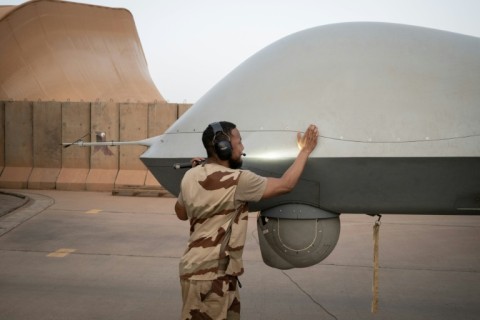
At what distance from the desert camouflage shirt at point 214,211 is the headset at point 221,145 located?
0.27ft

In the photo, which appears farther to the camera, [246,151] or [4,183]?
[4,183]

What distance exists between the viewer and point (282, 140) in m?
2.97

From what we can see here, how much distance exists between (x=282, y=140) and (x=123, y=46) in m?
29.7

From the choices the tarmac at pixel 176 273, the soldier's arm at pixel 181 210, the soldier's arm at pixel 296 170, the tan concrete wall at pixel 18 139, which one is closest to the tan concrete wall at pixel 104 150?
the tan concrete wall at pixel 18 139

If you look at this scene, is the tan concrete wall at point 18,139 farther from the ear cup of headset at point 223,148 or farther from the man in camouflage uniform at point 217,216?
the ear cup of headset at point 223,148

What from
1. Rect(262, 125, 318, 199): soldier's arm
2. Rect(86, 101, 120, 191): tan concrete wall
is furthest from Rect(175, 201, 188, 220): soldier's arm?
Rect(86, 101, 120, 191): tan concrete wall

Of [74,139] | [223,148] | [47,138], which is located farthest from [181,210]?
[47,138]

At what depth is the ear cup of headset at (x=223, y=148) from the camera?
2596 millimetres

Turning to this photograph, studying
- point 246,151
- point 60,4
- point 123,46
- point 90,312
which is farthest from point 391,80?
point 123,46

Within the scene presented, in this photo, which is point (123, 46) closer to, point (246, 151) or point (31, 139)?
point (31, 139)

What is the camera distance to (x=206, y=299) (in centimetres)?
265

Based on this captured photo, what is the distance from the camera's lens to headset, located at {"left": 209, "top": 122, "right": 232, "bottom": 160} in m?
2.60

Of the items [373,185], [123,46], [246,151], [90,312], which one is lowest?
[90,312]

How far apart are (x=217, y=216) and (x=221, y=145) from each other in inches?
15.2
